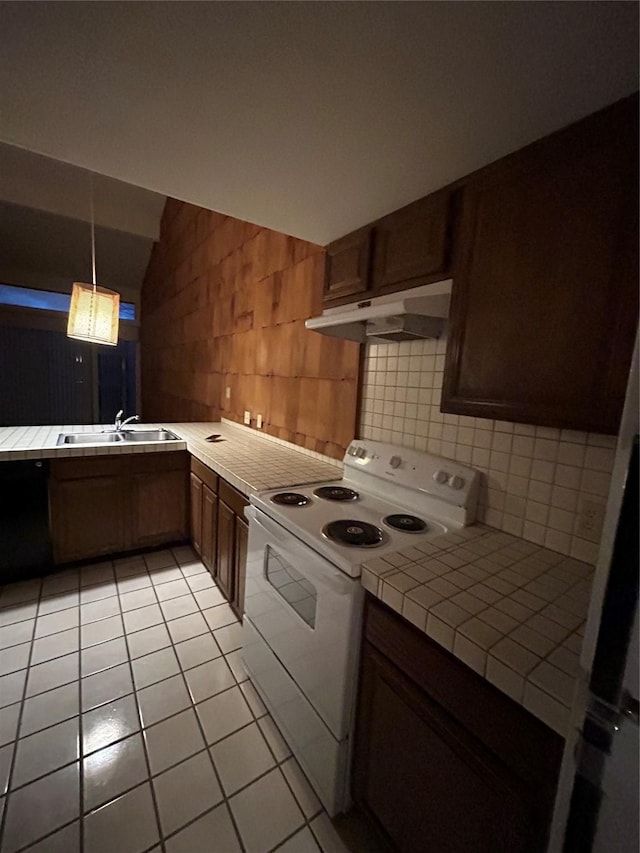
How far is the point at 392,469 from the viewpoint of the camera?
157cm

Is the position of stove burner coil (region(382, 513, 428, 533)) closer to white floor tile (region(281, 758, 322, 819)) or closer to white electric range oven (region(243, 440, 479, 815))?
white electric range oven (region(243, 440, 479, 815))

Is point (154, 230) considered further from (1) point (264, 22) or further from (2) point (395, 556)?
(2) point (395, 556)

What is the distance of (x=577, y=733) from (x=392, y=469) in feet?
3.58

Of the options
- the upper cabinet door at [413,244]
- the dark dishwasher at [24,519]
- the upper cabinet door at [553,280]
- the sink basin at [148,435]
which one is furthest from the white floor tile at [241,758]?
the sink basin at [148,435]

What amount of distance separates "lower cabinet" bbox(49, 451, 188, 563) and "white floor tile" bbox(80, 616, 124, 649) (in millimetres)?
642

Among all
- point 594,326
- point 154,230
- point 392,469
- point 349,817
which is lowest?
point 349,817

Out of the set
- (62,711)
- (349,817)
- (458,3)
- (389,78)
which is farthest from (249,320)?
(349,817)

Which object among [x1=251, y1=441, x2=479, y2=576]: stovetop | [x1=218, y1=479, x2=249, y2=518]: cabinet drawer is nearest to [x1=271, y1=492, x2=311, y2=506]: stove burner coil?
[x1=251, y1=441, x2=479, y2=576]: stovetop

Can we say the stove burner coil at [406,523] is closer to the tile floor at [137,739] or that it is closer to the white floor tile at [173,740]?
the tile floor at [137,739]

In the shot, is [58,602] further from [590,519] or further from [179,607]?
[590,519]

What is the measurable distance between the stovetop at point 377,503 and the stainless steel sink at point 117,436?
166 cm

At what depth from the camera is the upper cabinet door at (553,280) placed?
0.78 metres

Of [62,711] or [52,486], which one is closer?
[62,711]

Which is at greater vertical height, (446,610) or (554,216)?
(554,216)
